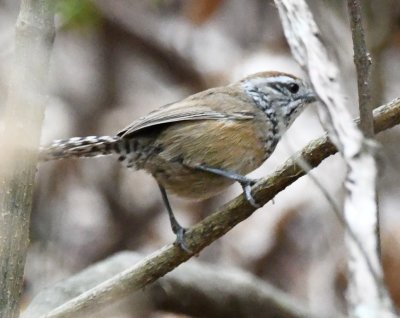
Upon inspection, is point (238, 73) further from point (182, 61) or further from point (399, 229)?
point (399, 229)

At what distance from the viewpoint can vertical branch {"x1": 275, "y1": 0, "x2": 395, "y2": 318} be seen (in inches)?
46.4

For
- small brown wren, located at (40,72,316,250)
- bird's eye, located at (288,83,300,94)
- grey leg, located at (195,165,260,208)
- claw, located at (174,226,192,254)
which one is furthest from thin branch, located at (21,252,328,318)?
bird's eye, located at (288,83,300,94)

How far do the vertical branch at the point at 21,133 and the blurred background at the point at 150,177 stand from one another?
292 cm

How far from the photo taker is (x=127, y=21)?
20.6 feet

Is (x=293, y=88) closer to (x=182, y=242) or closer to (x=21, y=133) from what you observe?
(x=182, y=242)

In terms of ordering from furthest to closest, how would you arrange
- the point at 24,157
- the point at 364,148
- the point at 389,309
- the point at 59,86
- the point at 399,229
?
the point at 59,86 < the point at 399,229 < the point at 24,157 < the point at 364,148 < the point at 389,309

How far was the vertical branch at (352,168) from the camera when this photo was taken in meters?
1.18

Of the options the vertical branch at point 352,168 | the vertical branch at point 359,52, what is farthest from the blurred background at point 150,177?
the vertical branch at point 352,168

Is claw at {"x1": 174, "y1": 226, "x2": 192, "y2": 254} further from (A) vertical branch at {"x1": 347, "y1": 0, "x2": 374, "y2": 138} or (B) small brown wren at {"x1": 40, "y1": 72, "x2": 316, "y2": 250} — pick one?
(A) vertical branch at {"x1": 347, "y1": 0, "x2": 374, "y2": 138}

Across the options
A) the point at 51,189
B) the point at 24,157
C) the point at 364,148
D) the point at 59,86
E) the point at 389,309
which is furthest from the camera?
the point at 59,86

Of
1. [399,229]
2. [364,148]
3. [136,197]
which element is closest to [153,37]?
[136,197]

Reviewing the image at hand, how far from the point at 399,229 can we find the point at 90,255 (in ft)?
7.09

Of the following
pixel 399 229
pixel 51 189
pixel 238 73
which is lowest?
pixel 399 229

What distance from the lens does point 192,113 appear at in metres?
3.65
